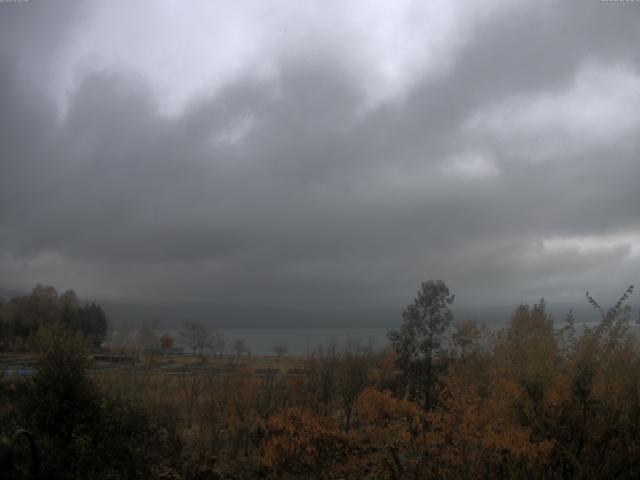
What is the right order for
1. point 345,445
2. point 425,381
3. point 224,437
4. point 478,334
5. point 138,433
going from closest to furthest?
point 138,433
point 345,445
point 224,437
point 425,381
point 478,334

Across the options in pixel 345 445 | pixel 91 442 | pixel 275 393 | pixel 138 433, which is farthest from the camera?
pixel 275 393

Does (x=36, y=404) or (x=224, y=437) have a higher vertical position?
(x=36, y=404)

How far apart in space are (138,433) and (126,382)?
44.2 ft

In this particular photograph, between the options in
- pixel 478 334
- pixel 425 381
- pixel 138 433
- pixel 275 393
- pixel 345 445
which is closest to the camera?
pixel 138 433

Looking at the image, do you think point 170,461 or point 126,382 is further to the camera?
point 126,382

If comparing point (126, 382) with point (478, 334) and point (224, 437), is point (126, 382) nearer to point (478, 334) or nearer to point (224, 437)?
point (224, 437)

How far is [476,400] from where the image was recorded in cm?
1520

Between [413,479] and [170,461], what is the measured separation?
8175mm

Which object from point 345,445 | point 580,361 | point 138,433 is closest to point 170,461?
point 138,433

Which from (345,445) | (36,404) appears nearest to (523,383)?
(345,445)

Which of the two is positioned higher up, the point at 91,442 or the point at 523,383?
the point at 523,383

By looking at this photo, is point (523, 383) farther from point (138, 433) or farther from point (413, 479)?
point (138, 433)

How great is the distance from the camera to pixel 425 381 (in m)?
28.5

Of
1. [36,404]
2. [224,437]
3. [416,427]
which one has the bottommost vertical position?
[224,437]
